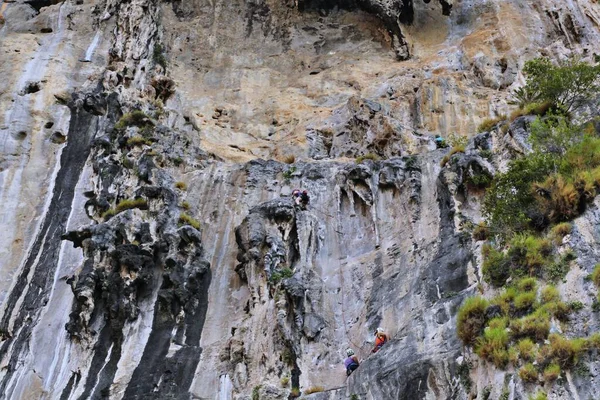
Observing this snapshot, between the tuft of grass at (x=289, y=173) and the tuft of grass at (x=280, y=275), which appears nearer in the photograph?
the tuft of grass at (x=280, y=275)

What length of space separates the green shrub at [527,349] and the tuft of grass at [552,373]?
513mm

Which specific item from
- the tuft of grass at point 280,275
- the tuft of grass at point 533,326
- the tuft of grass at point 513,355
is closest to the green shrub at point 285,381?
the tuft of grass at point 280,275

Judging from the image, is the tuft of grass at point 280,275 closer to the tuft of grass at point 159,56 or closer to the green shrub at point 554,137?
the green shrub at point 554,137

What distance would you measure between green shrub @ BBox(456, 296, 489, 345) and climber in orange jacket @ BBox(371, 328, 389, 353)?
3.00 meters

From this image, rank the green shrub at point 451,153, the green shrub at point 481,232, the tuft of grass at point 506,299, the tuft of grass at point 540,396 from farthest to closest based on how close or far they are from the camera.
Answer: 1. the green shrub at point 451,153
2. the green shrub at point 481,232
3. the tuft of grass at point 506,299
4. the tuft of grass at point 540,396

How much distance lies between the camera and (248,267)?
82.2ft

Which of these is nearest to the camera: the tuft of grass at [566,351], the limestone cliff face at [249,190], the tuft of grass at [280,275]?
the tuft of grass at [566,351]

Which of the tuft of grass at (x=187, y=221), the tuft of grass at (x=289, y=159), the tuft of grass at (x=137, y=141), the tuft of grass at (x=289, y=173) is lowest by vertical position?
the tuft of grass at (x=289, y=159)

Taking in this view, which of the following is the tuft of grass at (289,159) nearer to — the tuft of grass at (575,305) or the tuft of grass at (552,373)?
the tuft of grass at (575,305)

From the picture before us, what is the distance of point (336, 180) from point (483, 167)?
19.6 ft

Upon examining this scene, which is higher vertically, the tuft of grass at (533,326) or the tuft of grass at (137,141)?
the tuft of grass at (533,326)

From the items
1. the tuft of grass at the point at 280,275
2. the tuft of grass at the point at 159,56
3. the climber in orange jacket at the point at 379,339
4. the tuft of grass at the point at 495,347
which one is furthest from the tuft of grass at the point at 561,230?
the tuft of grass at the point at 159,56

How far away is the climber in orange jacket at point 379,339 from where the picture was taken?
65.2 feet

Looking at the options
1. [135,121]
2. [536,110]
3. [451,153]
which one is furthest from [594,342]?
[135,121]
